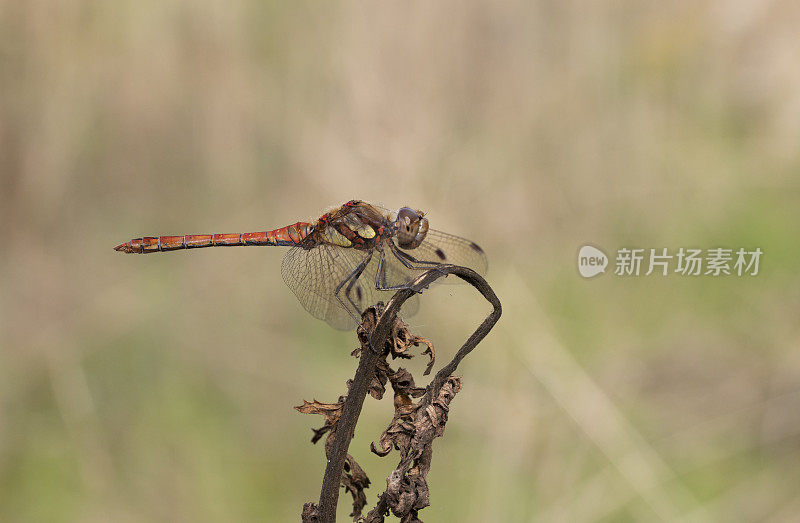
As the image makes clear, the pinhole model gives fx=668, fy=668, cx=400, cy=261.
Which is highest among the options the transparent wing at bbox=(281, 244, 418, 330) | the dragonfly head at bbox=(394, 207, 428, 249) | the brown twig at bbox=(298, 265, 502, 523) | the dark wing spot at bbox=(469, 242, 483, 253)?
the dark wing spot at bbox=(469, 242, 483, 253)

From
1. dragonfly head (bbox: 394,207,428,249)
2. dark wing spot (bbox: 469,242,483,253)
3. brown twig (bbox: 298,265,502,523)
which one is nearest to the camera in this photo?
brown twig (bbox: 298,265,502,523)

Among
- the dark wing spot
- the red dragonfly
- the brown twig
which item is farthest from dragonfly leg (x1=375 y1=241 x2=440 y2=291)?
the brown twig

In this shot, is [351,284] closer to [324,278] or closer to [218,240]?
[324,278]

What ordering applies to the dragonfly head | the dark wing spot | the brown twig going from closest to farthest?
the brown twig → the dragonfly head → the dark wing spot

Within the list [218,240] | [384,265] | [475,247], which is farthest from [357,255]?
[218,240]

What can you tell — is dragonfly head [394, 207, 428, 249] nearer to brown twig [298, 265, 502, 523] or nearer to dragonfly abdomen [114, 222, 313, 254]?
dragonfly abdomen [114, 222, 313, 254]

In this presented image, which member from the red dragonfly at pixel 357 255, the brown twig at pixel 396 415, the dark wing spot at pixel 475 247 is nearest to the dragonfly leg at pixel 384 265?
the red dragonfly at pixel 357 255

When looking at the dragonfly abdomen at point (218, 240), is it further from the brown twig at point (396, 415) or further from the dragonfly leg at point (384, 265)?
the brown twig at point (396, 415)

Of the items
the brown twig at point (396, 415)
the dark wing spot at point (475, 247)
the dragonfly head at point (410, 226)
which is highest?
the dark wing spot at point (475, 247)
